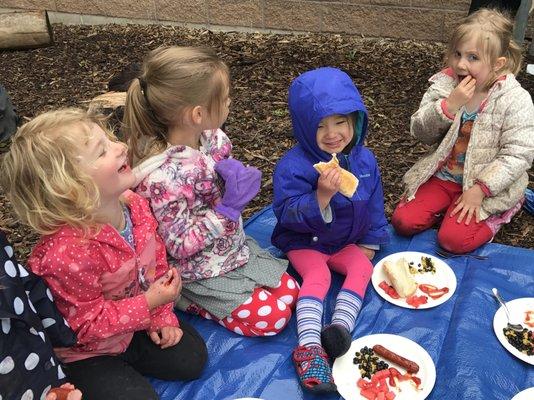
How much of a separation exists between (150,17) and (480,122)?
5.03 metres

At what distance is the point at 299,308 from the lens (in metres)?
2.87

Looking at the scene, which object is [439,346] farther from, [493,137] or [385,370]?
[493,137]

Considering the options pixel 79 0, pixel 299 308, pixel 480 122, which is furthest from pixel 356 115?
pixel 79 0

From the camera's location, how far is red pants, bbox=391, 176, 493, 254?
3.29 meters

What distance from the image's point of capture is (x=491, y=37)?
10.1 ft

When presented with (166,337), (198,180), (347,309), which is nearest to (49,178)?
(198,180)

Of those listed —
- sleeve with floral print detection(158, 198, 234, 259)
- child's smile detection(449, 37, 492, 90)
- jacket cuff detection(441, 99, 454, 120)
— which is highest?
child's smile detection(449, 37, 492, 90)

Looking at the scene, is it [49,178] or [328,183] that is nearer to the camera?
[49,178]

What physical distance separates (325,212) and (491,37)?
135cm

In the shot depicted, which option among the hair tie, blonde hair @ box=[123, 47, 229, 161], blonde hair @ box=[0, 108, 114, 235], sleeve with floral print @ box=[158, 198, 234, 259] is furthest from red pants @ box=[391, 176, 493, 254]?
blonde hair @ box=[0, 108, 114, 235]

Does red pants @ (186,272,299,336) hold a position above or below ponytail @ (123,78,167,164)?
below

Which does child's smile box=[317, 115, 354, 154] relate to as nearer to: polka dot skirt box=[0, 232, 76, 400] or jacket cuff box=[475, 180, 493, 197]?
jacket cuff box=[475, 180, 493, 197]

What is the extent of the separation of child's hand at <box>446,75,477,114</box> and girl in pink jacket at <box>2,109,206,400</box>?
1812mm

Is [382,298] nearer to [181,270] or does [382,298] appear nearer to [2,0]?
[181,270]
